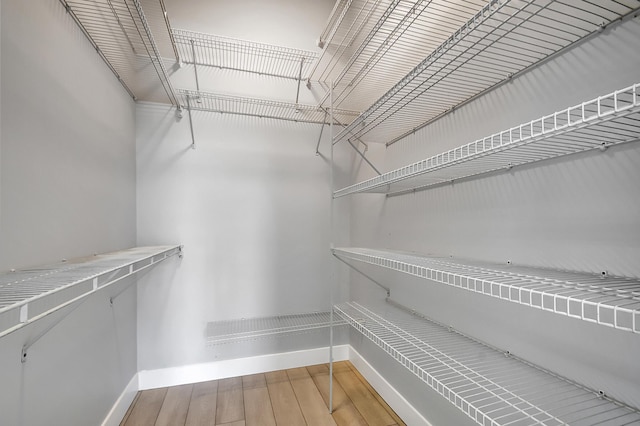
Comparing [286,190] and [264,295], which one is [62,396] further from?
[286,190]

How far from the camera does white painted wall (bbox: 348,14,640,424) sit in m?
0.67

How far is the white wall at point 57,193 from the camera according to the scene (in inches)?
30.5

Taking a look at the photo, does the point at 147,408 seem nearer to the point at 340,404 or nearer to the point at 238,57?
the point at 340,404

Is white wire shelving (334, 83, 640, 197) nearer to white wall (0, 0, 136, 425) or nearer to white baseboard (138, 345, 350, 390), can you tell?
white wall (0, 0, 136, 425)

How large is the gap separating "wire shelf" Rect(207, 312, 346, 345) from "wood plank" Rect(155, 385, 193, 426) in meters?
0.30

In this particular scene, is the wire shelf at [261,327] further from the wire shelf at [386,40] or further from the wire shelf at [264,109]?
the wire shelf at [386,40]

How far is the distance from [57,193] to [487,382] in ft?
5.02

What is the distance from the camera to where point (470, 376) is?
91cm

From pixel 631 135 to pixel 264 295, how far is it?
1.84 meters

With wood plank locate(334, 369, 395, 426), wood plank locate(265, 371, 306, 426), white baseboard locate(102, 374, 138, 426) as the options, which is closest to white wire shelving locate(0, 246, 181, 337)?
white baseboard locate(102, 374, 138, 426)

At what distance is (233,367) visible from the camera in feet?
6.15

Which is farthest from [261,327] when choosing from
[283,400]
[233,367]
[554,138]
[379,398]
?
[554,138]

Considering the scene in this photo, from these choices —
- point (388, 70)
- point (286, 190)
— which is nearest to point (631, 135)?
point (388, 70)

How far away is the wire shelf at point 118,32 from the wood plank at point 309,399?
1809mm
